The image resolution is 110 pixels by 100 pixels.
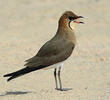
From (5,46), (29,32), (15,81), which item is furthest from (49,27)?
(15,81)

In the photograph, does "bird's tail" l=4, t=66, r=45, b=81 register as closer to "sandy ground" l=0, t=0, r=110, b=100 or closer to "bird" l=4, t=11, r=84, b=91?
"bird" l=4, t=11, r=84, b=91

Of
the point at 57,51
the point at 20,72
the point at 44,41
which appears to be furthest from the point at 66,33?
the point at 44,41

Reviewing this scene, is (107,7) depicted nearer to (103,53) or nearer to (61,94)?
(103,53)

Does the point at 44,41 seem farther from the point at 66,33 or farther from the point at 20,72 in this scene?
the point at 20,72

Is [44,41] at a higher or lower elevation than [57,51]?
higher

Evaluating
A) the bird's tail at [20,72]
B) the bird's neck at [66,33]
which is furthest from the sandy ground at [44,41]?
the bird's neck at [66,33]

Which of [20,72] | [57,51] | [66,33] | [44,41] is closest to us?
[20,72]

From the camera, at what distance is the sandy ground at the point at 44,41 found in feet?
31.1

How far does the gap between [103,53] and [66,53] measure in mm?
4909

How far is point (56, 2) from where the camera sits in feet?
84.0

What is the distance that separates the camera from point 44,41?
664 inches

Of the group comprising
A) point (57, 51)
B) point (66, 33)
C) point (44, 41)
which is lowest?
point (57, 51)

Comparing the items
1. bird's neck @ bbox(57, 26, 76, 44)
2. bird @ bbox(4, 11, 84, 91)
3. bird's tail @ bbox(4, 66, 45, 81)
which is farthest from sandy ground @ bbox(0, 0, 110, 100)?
bird's neck @ bbox(57, 26, 76, 44)

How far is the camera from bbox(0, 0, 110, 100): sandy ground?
949 centimetres
